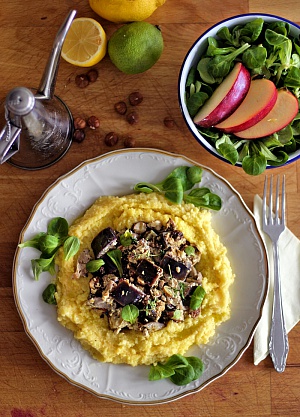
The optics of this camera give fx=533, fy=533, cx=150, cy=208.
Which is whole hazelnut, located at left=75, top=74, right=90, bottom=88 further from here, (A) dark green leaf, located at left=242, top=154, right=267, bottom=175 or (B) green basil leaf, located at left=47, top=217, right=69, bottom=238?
(A) dark green leaf, located at left=242, top=154, right=267, bottom=175

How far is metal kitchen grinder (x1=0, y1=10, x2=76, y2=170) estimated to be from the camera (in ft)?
5.47

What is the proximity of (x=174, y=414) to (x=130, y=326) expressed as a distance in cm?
44

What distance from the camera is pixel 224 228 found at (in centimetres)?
205

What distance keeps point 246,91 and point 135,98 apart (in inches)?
17.7

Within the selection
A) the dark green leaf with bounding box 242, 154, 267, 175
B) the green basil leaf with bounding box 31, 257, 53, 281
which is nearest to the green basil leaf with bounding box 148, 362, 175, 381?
the green basil leaf with bounding box 31, 257, 53, 281

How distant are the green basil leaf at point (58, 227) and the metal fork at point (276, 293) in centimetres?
76

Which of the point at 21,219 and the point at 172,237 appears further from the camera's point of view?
the point at 21,219

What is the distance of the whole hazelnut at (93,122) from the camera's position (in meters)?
2.09

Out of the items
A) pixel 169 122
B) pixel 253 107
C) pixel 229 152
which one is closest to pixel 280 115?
pixel 253 107

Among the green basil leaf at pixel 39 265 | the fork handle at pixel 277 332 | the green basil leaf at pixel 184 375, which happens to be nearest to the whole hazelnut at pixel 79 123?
the green basil leaf at pixel 39 265

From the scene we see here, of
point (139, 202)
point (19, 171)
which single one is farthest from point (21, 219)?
point (139, 202)

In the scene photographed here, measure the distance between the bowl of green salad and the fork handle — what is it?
406 mm

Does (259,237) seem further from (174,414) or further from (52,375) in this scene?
(52,375)

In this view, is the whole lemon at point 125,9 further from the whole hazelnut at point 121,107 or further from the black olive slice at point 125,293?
the black olive slice at point 125,293
